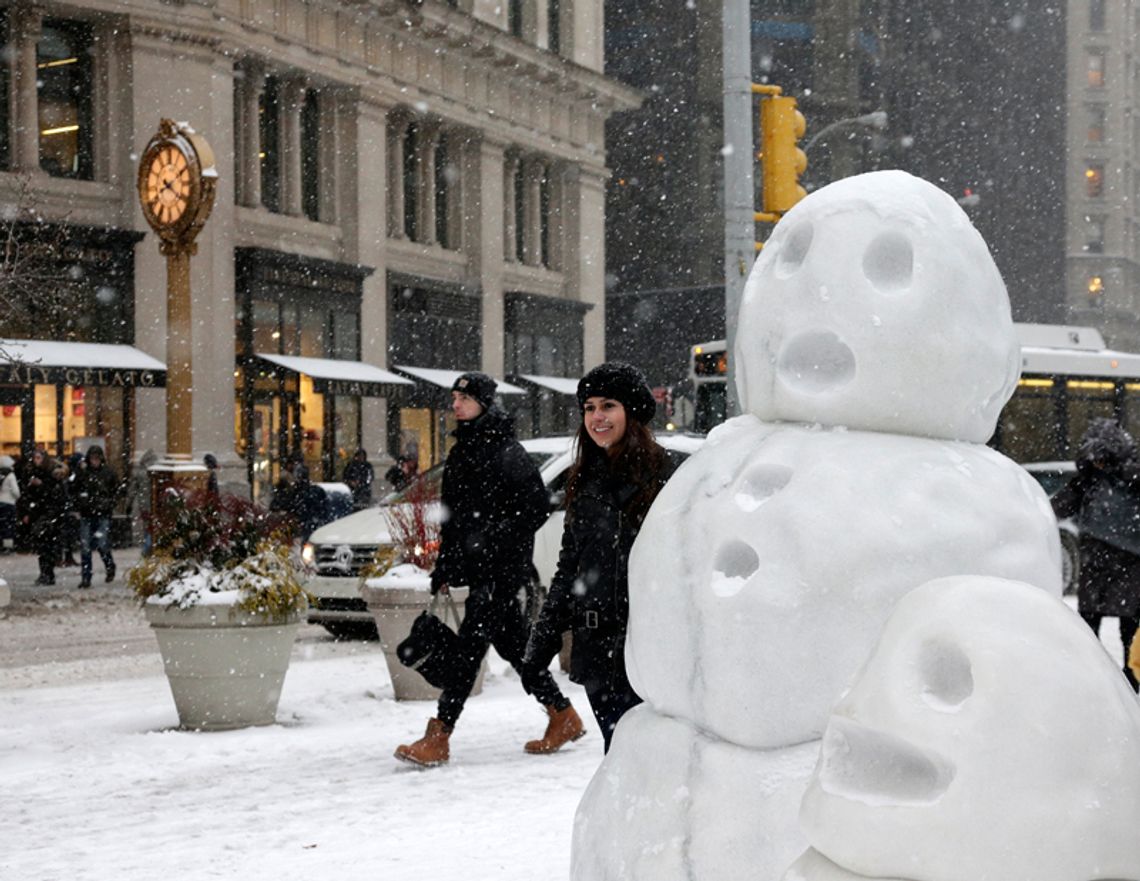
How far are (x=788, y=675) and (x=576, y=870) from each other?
0.77 metres

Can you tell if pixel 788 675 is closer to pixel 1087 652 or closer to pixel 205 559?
pixel 1087 652

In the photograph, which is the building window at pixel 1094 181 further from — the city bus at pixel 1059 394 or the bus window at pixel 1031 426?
the bus window at pixel 1031 426

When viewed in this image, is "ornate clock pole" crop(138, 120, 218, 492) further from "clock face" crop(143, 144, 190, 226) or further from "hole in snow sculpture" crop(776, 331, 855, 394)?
"hole in snow sculpture" crop(776, 331, 855, 394)

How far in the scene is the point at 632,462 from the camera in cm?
631

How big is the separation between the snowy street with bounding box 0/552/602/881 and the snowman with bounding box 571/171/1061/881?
252 centimetres

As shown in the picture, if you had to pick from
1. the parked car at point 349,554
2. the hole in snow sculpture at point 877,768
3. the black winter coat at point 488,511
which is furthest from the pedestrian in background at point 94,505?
the hole in snow sculpture at point 877,768

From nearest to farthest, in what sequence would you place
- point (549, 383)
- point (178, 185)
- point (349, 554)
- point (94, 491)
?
point (349, 554)
point (178, 185)
point (94, 491)
point (549, 383)

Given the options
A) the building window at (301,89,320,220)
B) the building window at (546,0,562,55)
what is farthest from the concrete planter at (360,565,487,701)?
the building window at (546,0,562,55)

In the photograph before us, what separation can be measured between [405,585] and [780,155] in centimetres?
609

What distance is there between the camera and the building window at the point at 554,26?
42.2 meters

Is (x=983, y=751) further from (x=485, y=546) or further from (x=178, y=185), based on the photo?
(x=178, y=185)

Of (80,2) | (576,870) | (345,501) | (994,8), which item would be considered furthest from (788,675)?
(994,8)

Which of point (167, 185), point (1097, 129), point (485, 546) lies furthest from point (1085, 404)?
point (1097, 129)

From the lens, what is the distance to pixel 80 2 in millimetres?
27781
